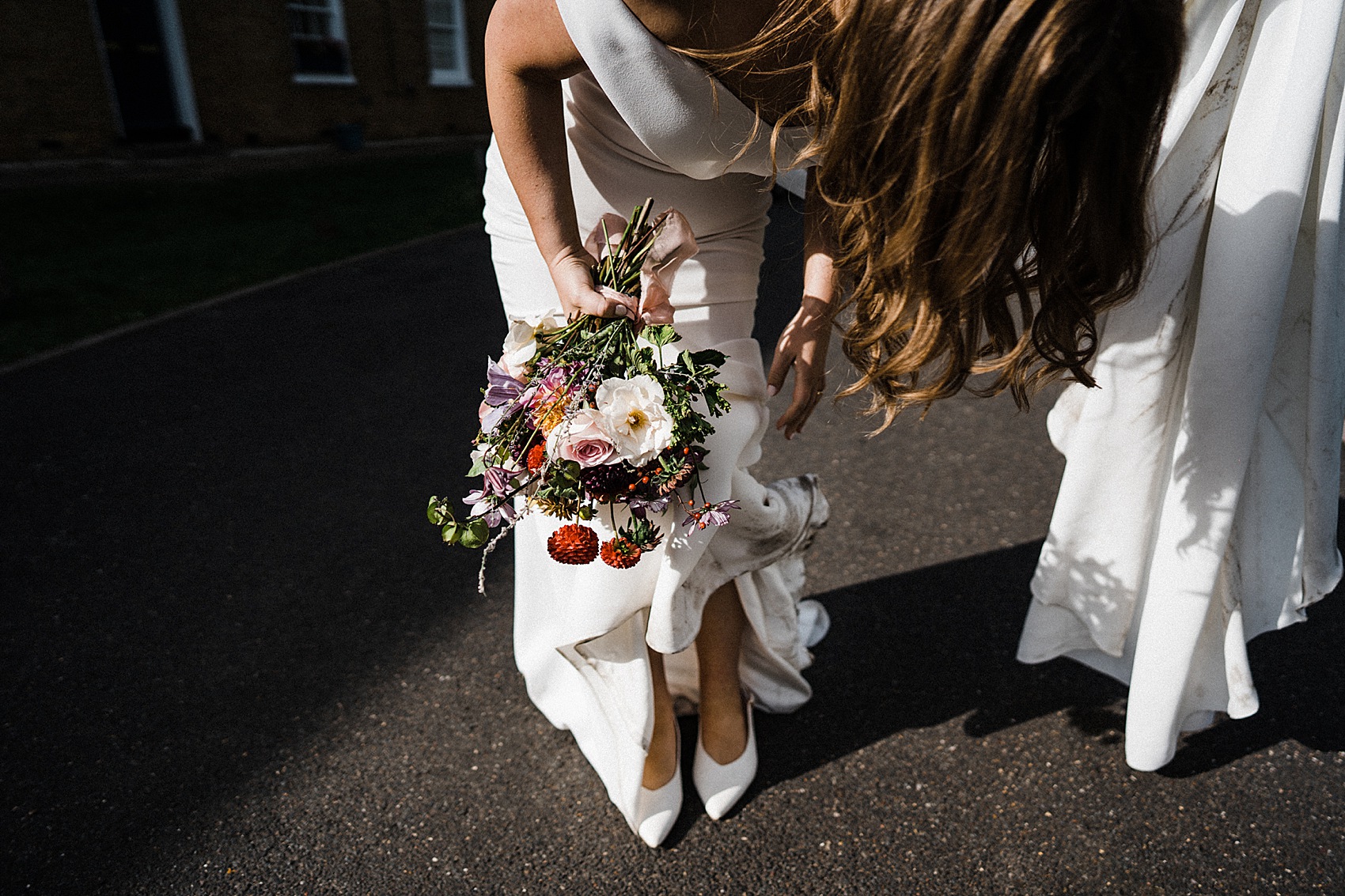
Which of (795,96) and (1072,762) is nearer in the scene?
(795,96)

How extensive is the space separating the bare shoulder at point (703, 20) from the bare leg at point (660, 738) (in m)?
1.17

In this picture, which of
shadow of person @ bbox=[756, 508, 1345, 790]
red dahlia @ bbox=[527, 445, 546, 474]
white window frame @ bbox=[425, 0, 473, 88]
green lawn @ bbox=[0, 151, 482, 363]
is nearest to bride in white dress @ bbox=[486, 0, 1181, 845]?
shadow of person @ bbox=[756, 508, 1345, 790]

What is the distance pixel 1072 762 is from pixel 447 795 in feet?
4.61

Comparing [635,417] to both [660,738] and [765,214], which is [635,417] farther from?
[660,738]

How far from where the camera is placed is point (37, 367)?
443 centimetres

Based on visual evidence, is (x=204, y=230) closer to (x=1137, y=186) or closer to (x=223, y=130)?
(x=223, y=130)

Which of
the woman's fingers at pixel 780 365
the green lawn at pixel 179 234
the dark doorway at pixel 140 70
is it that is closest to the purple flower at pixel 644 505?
the woman's fingers at pixel 780 365

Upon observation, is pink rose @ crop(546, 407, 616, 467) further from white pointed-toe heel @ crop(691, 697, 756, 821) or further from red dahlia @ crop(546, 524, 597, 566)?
white pointed-toe heel @ crop(691, 697, 756, 821)

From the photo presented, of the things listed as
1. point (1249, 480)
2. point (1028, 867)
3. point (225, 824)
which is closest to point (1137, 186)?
point (1249, 480)

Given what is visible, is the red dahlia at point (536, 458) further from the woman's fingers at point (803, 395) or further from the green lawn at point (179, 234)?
the green lawn at point (179, 234)

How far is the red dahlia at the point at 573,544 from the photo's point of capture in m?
1.38

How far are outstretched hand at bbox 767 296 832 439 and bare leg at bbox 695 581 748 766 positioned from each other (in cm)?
47

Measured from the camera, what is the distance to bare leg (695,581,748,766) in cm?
190

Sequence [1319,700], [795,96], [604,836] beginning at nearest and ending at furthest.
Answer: [795,96], [604,836], [1319,700]
